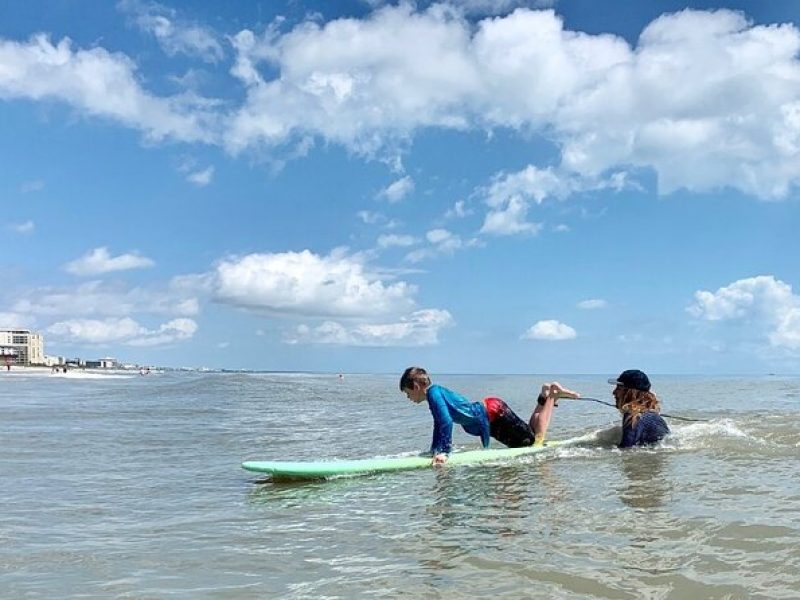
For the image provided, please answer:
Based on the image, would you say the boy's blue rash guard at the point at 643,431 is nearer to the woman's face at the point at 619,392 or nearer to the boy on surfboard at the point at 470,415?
the woman's face at the point at 619,392

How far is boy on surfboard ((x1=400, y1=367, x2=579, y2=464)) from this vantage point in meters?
10.7

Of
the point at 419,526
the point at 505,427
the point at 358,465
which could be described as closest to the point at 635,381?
the point at 505,427

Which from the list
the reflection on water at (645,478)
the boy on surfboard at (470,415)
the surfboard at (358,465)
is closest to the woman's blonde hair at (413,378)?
the boy on surfboard at (470,415)

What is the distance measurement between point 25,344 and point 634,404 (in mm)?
182578

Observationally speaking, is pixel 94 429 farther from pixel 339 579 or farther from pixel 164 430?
pixel 339 579

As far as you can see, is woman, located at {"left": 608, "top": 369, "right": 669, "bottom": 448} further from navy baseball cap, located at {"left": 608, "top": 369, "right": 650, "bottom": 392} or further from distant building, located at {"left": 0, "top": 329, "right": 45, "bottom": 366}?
distant building, located at {"left": 0, "top": 329, "right": 45, "bottom": 366}

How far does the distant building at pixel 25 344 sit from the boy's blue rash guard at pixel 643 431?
171 meters

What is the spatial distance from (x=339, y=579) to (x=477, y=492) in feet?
12.9

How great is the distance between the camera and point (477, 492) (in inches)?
355

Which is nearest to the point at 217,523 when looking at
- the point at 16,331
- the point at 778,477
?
the point at 778,477

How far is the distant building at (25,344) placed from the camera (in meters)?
163

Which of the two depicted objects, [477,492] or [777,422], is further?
[777,422]

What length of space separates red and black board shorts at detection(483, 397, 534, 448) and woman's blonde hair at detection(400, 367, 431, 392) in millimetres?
2112

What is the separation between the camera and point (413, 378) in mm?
10578
